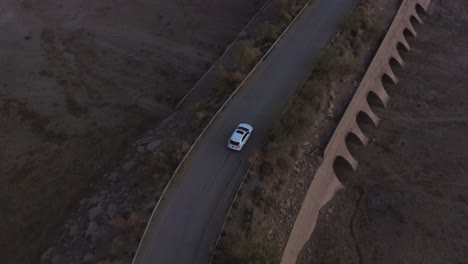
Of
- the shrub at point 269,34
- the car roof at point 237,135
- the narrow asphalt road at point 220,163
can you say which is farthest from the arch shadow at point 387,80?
the car roof at point 237,135

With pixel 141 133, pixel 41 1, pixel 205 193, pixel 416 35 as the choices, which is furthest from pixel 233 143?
pixel 41 1

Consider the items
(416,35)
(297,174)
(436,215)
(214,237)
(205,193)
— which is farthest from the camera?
(416,35)

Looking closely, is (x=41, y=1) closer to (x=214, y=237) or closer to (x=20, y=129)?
(x=20, y=129)

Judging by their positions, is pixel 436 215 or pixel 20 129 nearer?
pixel 436 215

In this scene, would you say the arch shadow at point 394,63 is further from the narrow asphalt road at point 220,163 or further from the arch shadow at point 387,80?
the narrow asphalt road at point 220,163

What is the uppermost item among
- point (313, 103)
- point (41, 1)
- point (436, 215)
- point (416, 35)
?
point (41, 1)

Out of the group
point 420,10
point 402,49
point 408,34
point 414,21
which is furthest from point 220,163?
point 420,10

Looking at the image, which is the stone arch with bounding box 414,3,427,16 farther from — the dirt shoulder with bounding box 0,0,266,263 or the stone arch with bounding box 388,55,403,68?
the dirt shoulder with bounding box 0,0,266,263

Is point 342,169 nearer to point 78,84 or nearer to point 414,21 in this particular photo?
point 414,21
